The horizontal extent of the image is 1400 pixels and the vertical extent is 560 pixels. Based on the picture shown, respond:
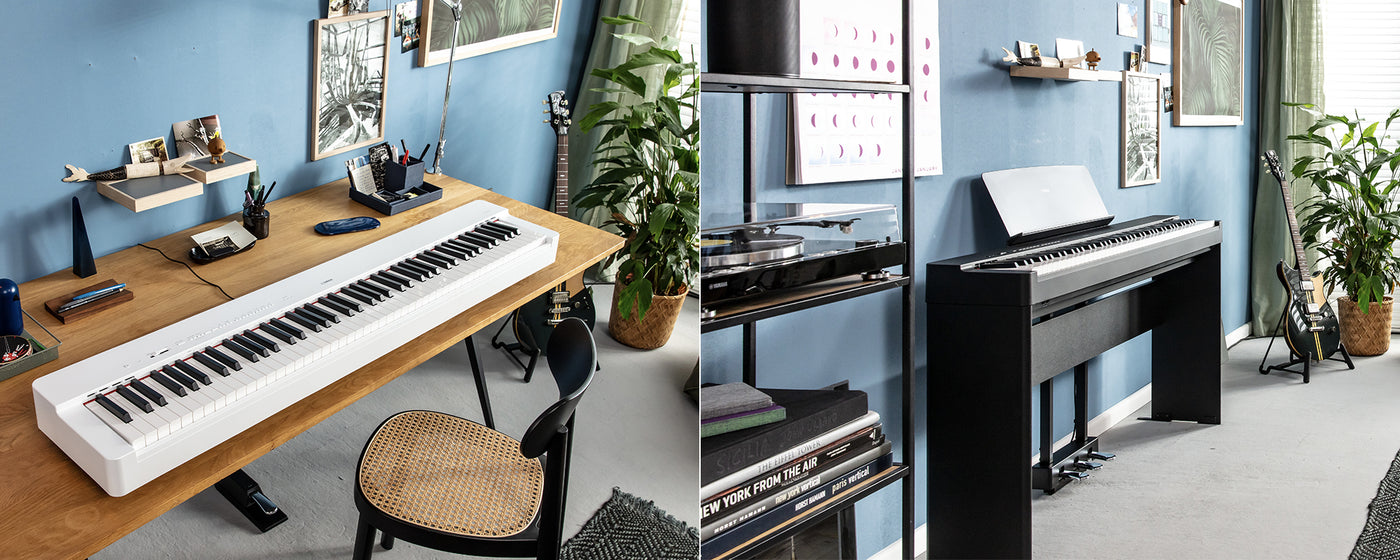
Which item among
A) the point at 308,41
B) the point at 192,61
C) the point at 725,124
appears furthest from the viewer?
the point at 725,124

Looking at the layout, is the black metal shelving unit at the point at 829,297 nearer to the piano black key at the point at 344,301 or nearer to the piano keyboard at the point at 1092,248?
the piano keyboard at the point at 1092,248

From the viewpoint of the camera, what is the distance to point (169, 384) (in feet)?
3.19

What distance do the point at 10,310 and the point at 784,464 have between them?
0.99 m

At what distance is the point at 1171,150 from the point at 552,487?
142cm

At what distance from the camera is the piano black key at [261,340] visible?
1.08 meters

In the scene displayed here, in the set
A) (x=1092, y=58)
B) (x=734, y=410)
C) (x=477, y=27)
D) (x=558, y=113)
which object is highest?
(x=1092, y=58)

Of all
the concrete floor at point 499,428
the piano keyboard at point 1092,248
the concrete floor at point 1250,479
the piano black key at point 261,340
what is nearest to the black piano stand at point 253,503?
the concrete floor at point 499,428

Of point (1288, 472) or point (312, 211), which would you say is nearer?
point (312, 211)

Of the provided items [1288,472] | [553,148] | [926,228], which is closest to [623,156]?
[553,148]

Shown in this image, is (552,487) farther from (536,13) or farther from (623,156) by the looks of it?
(536,13)

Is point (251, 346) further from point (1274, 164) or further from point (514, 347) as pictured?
point (1274, 164)

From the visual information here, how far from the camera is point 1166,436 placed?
74.5 inches

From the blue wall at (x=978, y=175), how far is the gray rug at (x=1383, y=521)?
0.47m

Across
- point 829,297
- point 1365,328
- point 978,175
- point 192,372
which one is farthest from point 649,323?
point 1365,328
